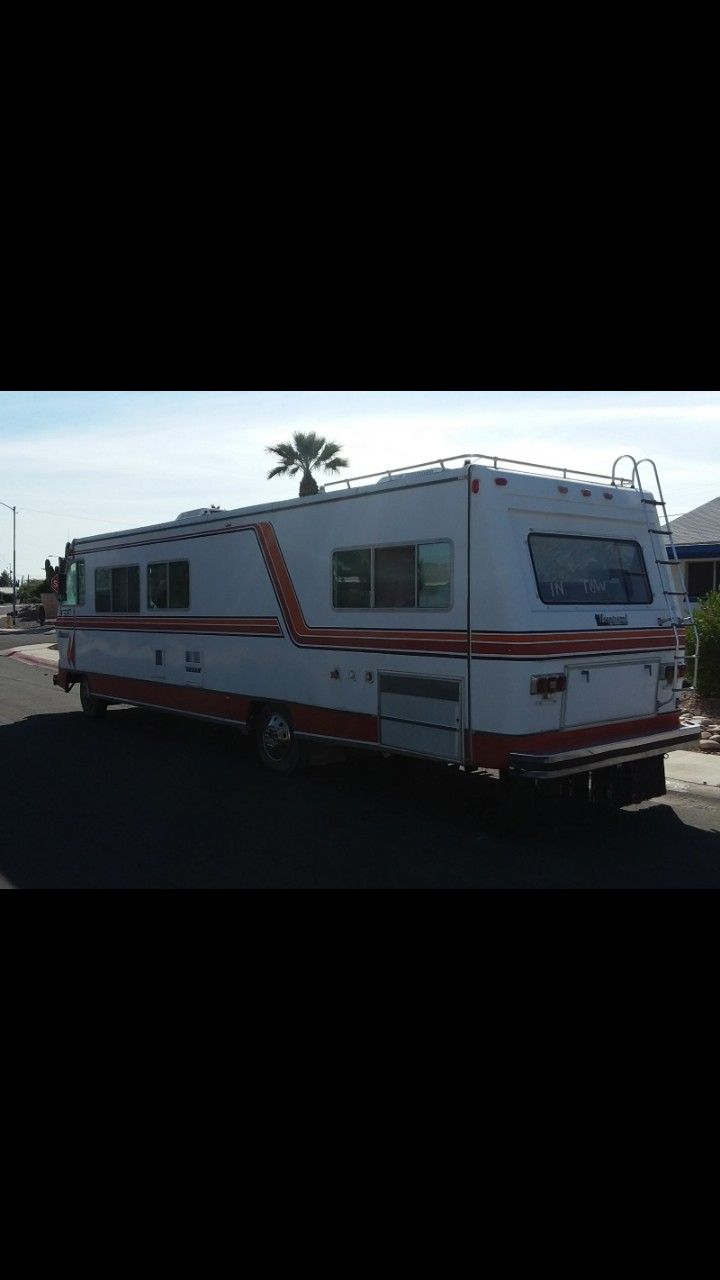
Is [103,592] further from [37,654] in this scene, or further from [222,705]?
[37,654]

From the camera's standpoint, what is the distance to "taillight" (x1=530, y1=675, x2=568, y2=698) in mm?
6945

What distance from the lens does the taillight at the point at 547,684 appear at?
22.8 feet

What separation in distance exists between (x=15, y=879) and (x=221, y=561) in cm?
506

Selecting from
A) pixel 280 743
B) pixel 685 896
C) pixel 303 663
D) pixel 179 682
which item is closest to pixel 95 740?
pixel 179 682

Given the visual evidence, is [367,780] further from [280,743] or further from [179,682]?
[179,682]

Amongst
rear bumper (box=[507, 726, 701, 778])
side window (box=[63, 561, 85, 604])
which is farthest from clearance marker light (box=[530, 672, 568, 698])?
side window (box=[63, 561, 85, 604])

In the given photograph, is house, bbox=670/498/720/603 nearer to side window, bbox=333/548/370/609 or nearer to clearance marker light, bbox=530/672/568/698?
side window, bbox=333/548/370/609

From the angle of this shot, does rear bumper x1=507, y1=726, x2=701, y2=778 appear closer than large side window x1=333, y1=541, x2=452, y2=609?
Yes

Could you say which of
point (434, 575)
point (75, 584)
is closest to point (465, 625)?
point (434, 575)

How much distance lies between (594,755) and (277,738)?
12.4 ft

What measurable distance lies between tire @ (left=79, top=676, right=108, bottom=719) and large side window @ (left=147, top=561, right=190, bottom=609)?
2813mm

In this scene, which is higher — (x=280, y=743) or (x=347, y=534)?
(x=347, y=534)

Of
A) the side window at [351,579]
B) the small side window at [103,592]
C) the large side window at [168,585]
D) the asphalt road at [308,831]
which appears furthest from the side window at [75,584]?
the side window at [351,579]

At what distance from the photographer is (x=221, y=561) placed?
10.6m
